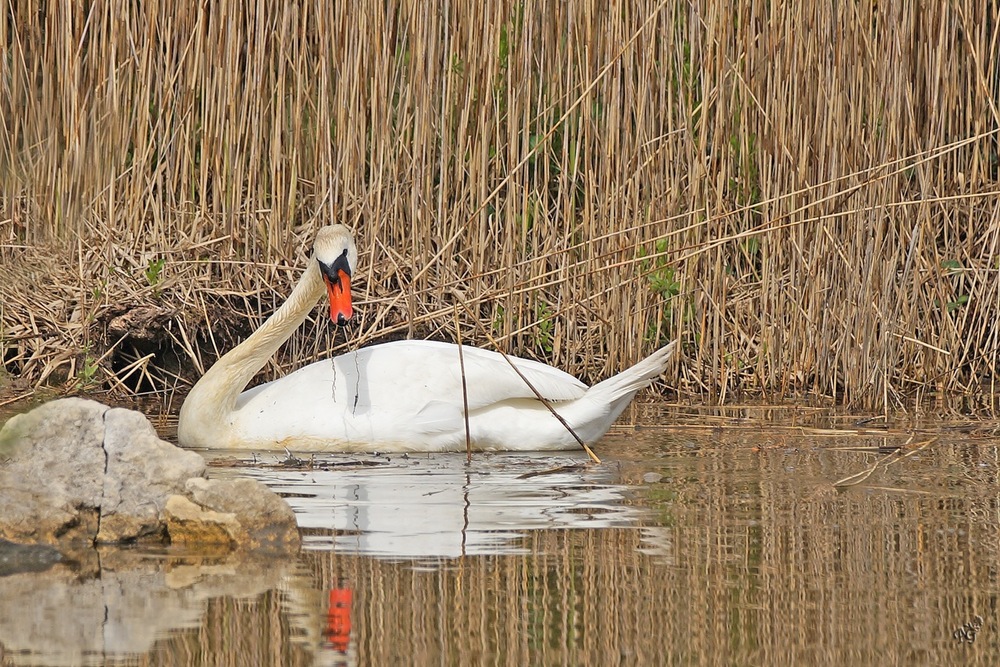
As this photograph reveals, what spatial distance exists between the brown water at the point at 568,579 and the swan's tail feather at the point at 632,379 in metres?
0.52

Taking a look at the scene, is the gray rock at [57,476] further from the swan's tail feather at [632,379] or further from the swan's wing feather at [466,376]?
the swan's tail feather at [632,379]

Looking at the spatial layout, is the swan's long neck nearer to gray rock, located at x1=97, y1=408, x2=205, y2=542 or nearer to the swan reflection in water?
the swan reflection in water

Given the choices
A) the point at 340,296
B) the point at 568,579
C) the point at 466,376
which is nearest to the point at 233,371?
the point at 340,296

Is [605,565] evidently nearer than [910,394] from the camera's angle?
Yes

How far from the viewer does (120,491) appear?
4035 millimetres

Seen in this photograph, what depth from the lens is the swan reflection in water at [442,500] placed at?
4031 mm

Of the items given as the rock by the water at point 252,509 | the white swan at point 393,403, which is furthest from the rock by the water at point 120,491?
the white swan at point 393,403

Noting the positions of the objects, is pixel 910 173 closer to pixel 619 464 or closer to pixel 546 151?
pixel 546 151

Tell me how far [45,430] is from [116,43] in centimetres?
363

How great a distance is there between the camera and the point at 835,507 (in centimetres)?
464

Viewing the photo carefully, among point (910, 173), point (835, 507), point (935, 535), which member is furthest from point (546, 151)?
point (935, 535)

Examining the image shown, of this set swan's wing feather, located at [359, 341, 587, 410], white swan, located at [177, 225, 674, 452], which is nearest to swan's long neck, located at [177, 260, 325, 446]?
white swan, located at [177, 225, 674, 452]

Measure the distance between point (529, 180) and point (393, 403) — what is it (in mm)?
1871

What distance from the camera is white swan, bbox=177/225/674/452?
589 centimetres
